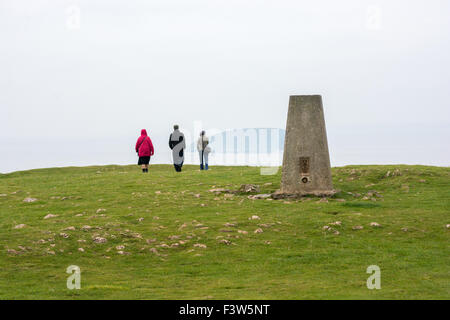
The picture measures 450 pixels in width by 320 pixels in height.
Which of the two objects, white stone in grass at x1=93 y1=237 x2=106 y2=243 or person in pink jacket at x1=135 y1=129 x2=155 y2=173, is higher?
person in pink jacket at x1=135 y1=129 x2=155 y2=173

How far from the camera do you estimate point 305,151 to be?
2952 cm

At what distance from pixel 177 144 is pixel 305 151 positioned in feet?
43.7

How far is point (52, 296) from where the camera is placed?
1560 cm

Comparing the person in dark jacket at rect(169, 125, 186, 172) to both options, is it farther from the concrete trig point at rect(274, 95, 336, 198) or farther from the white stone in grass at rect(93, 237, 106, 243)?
the white stone in grass at rect(93, 237, 106, 243)

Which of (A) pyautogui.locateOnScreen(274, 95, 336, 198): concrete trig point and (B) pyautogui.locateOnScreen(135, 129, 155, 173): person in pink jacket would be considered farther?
(B) pyautogui.locateOnScreen(135, 129, 155, 173): person in pink jacket

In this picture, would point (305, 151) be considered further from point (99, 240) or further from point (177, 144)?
point (177, 144)

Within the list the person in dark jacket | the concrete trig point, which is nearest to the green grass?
the concrete trig point

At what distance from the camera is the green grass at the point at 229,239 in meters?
16.4

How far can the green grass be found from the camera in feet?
53.9

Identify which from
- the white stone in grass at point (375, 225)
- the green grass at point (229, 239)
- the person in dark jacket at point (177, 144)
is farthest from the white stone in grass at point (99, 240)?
the person in dark jacket at point (177, 144)

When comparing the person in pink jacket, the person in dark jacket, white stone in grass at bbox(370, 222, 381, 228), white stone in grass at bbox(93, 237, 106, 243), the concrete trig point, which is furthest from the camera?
the person in dark jacket

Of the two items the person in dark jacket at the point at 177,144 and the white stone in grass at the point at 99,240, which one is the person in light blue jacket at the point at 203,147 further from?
the white stone in grass at the point at 99,240

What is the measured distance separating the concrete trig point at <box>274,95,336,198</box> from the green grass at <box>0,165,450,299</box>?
93 centimetres

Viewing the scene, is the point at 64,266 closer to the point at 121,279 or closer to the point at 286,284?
the point at 121,279
